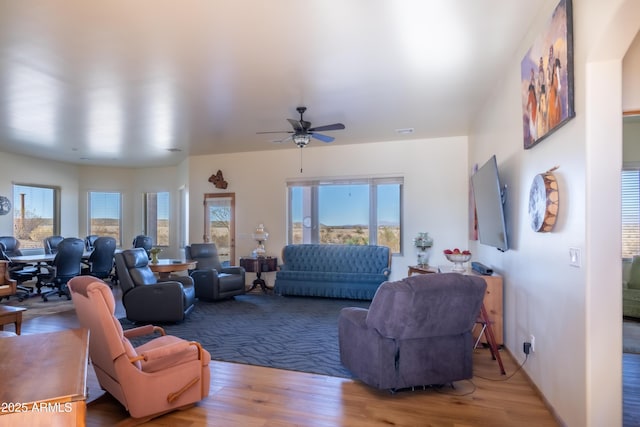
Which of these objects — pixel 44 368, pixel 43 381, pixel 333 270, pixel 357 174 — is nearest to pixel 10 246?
pixel 333 270

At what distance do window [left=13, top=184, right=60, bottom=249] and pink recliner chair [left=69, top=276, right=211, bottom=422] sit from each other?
7.30 meters

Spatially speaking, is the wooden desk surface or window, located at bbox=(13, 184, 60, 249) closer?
the wooden desk surface

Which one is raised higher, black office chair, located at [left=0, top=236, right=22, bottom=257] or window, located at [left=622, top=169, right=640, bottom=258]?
window, located at [left=622, top=169, right=640, bottom=258]

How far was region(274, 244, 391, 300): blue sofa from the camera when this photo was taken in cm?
630

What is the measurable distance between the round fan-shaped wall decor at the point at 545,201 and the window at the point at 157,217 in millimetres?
8983

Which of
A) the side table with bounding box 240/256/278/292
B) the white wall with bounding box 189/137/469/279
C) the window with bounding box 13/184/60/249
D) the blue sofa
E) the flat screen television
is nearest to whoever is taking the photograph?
the flat screen television

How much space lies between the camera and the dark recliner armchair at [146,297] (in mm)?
4645

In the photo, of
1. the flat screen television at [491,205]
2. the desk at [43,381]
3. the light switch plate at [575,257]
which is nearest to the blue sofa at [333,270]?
the flat screen television at [491,205]

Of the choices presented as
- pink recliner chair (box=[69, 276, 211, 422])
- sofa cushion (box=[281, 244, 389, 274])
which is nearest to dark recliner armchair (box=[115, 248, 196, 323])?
pink recliner chair (box=[69, 276, 211, 422])

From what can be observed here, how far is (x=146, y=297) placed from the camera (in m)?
4.64

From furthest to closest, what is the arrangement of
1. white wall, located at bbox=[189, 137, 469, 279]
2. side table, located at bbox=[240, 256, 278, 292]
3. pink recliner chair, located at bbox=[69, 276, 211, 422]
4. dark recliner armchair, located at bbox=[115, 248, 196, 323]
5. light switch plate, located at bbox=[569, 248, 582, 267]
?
side table, located at bbox=[240, 256, 278, 292]
white wall, located at bbox=[189, 137, 469, 279]
dark recliner armchair, located at bbox=[115, 248, 196, 323]
pink recliner chair, located at bbox=[69, 276, 211, 422]
light switch plate, located at bbox=[569, 248, 582, 267]

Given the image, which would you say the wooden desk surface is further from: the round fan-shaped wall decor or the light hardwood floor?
the round fan-shaped wall decor

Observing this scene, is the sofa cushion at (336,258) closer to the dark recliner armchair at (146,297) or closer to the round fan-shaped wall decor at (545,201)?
the dark recliner armchair at (146,297)

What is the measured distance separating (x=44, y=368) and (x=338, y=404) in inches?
79.8
